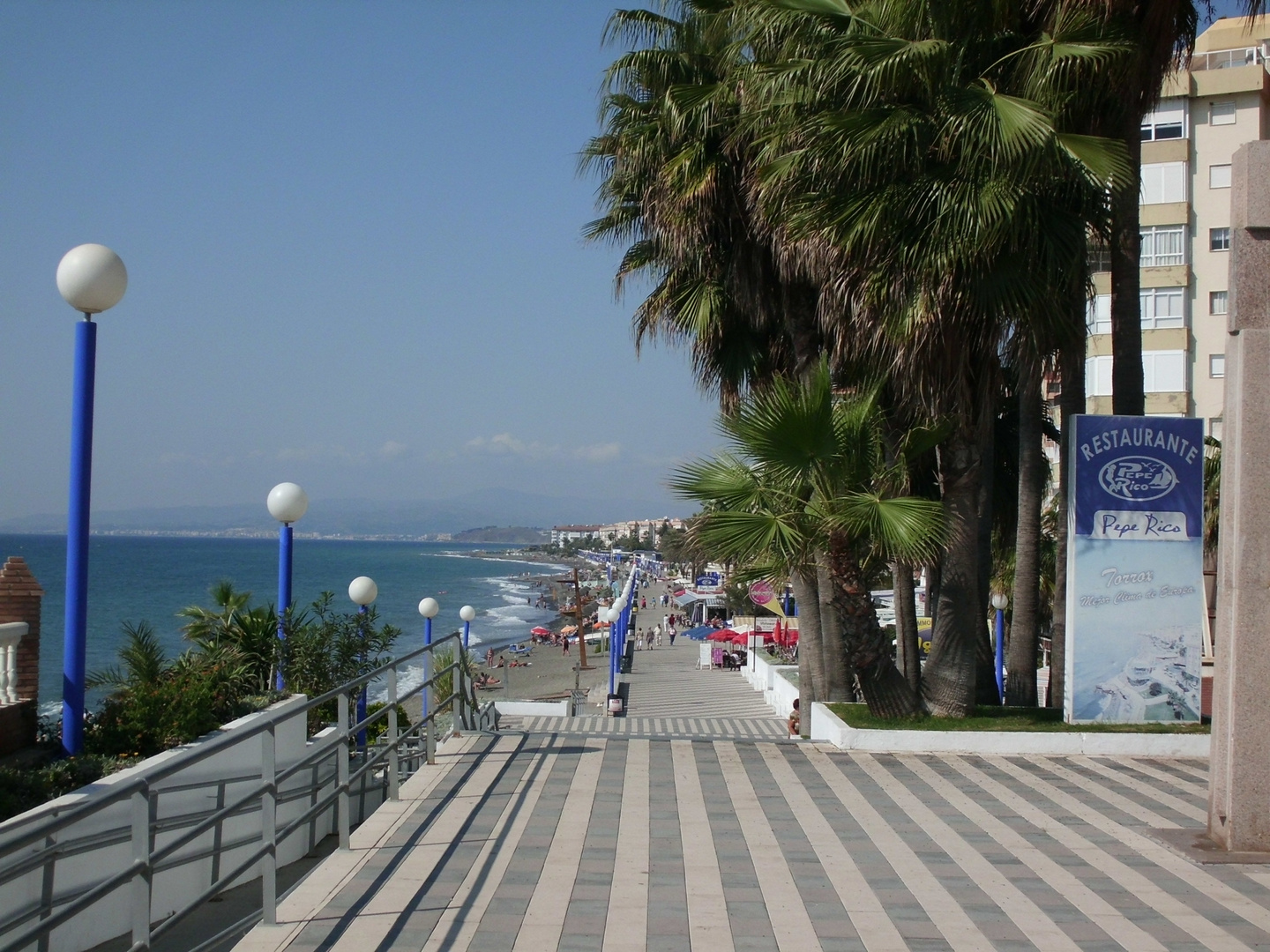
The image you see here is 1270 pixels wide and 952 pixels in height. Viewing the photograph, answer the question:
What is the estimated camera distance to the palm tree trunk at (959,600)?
11633mm

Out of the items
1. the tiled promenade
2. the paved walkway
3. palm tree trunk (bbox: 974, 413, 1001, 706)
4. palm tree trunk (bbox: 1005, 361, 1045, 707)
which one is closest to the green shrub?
the tiled promenade

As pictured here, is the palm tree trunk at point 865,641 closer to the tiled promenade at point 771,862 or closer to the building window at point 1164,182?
the tiled promenade at point 771,862

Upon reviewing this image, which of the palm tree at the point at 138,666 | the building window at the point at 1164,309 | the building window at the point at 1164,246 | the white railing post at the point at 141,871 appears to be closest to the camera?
the white railing post at the point at 141,871

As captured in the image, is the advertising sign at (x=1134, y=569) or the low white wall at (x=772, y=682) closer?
the advertising sign at (x=1134, y=569)

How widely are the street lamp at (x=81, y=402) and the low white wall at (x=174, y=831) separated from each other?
88cm

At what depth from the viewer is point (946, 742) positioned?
10.3m

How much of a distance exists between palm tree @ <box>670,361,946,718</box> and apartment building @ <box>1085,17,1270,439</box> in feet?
87.2

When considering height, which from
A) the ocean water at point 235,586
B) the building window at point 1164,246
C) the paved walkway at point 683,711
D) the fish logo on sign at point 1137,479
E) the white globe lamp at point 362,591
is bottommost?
the ocean water at point 235,586

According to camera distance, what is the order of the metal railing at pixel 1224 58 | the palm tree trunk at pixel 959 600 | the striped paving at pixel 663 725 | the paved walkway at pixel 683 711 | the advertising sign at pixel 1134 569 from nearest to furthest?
1. the advertising sign at pixel 1134 569
2. the palm tree trunk at pixel 959 600
3. the striped paving at pixel 663 725
4. the paved walkway at pixel 683 711
5. the metal railing at pixel 1224 58

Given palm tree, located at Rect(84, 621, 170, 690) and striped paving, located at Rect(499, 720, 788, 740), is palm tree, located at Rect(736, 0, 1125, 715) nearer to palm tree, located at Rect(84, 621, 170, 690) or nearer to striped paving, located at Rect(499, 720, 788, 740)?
palm tree, located at Rect(84, 621, 170, 690)

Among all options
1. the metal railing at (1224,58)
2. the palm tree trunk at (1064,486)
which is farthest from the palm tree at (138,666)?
the metal railing at (1224,58)

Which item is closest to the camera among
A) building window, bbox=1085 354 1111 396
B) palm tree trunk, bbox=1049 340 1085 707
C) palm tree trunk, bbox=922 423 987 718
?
palm tree trunk, bbox=1049 340 1085 707

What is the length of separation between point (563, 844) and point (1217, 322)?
35.2m

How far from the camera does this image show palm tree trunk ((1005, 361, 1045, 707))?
1476 cm
